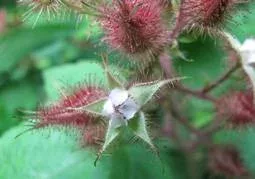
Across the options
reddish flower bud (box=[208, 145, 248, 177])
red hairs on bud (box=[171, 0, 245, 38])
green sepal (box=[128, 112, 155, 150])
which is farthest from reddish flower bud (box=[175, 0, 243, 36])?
reddish flower bud (box=[208, 145, 248, 177])

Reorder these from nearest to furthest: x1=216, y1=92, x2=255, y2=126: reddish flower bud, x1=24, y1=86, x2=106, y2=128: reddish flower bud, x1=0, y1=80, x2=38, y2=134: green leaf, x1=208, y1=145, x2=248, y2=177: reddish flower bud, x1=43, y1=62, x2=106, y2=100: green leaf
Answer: x1=24, y1=86, x2=106, y2=128: reddish flower bud, x1=216, y1=92, x2=255, y2=126: reddish flower bud, x1=208, y1=145, x2=248, y2=177: reddish flower bud, x1=43, y1=62, x2=106, y2=100: green leaf, x1=0, y1=80, x2=38, y2=134: green leaf

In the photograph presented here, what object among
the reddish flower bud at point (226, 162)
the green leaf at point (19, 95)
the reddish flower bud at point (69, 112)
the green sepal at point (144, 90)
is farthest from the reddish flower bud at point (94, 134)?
the green leaf at point (19, 95)

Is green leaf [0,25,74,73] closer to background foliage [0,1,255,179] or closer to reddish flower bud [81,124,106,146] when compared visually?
background foliage [0,1,255,179]

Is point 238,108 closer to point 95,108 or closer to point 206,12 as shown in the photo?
point 206,12

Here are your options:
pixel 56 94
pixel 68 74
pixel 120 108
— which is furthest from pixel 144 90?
pixel 68 74

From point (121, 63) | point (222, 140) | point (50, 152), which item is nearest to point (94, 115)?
point (121, 63)

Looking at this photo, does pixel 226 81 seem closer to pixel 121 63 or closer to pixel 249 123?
pixel 249 123

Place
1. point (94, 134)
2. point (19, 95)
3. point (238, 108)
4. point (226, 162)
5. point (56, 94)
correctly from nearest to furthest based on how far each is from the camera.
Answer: point (94, 134), point (238, 108), point (226, 162), point (56, 94), point (19, 95)
